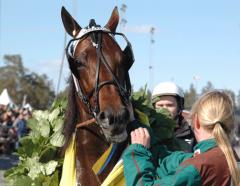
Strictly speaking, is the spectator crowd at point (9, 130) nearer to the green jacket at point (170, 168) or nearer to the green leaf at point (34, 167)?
the green leaf at point (34, 167)

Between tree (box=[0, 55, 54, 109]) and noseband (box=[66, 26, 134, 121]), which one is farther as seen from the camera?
tree (box=[0, 55, 54, 109])

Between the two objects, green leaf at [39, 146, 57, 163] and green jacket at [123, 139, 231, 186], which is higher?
green jacket at [123, 139, 231, 186]

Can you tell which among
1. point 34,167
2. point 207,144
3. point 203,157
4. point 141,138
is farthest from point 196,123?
point 34,167

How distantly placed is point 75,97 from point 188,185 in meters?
1.83

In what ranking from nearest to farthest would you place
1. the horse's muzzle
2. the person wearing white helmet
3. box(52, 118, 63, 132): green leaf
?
the horse's muzzle, box(52, 118, 63, 132): green leaf, the person wearing white helmet

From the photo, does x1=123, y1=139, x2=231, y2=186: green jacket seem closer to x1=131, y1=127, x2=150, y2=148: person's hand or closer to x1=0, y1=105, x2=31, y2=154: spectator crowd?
x1=131, y1=127, x2=150, y2=148: person's hand

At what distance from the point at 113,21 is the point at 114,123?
1310 millimetres

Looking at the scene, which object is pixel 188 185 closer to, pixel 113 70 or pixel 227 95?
pixel 227 95

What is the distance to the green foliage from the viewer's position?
4.36 meters

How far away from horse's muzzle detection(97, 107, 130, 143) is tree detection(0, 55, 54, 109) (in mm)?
68309

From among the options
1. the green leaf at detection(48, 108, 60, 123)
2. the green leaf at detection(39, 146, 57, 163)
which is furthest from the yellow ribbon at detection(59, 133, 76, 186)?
the green leaf at detection(48, 108, 60, 123)

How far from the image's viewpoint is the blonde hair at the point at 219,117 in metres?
2.73

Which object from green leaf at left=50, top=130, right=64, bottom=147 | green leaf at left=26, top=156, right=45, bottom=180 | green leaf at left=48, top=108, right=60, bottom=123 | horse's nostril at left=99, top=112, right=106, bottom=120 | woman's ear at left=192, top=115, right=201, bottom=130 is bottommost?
green leaf at left=26, top=156, right=45, bottom=180

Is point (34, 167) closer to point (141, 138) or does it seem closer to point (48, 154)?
point (48, 154)
